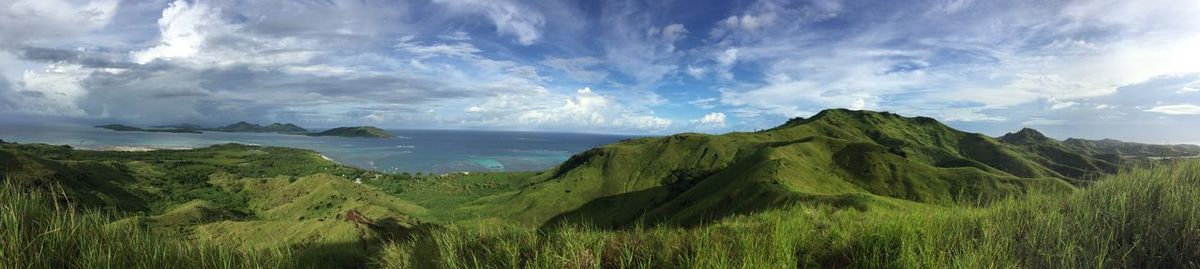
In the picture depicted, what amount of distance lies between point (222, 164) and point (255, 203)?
8995 centimetres

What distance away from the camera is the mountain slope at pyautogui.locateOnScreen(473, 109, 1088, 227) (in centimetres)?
9119

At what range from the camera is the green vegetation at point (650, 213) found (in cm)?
704

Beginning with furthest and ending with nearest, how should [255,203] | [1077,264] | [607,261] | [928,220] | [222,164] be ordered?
[222,164]
[255,203]
[928,220]
[607,261]
[1077,264]

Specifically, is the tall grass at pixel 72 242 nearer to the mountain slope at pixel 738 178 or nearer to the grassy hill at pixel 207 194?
the mountain slope at pixel 738 178

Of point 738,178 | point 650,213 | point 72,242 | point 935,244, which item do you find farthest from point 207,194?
point 935,244

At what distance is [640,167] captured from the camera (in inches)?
6201

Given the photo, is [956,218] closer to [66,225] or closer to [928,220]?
[928,220]

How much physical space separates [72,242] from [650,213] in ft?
352

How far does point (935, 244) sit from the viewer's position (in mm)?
7332

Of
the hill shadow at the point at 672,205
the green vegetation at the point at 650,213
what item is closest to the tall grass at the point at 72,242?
the green vegetation at the point at 650,213

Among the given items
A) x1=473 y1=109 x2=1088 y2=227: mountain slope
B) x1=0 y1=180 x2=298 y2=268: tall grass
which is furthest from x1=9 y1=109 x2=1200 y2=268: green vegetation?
x1=473 y1=109 x2=1088 y2=227: mountain slope

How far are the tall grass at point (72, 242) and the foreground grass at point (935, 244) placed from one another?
9.95 feet

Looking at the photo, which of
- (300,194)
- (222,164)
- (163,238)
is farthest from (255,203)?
(163,238)

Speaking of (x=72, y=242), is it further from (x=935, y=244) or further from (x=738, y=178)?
Result: (x=738, y=178)
